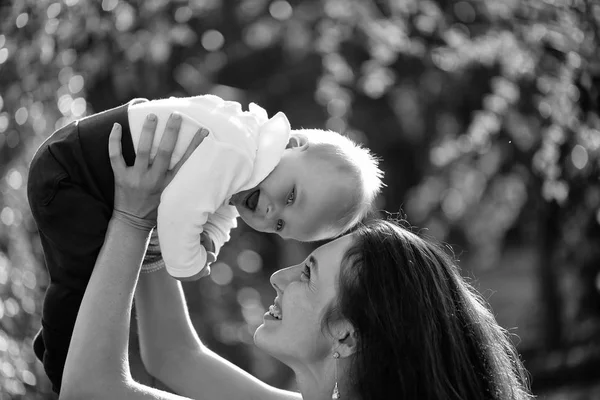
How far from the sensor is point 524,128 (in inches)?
154

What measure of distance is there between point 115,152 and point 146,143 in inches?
2.8

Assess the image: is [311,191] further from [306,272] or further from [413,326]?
[413,326]

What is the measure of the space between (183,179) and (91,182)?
0.22m

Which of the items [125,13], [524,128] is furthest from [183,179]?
[524,128]

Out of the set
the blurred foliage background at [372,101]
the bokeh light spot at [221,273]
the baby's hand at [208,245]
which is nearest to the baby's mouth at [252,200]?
the baby's hand at [208,245]

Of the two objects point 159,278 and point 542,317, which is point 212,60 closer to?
point 159,278

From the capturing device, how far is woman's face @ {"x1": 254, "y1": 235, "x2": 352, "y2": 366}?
1.87 metres

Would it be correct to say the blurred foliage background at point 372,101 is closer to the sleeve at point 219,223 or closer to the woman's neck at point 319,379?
the sleeve at point 219,223

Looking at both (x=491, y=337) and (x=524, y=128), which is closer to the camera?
(x=491, y=337)

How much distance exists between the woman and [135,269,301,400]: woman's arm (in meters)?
0.29

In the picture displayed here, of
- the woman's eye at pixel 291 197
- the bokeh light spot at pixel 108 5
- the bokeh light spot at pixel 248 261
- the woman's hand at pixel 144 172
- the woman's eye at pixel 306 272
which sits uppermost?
the bokeh light spot at pixel 108 5

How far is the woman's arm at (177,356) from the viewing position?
2.17 metres

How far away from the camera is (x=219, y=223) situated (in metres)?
2.03

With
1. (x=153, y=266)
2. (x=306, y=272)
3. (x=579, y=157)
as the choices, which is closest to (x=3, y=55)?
(x=153, y=266)
